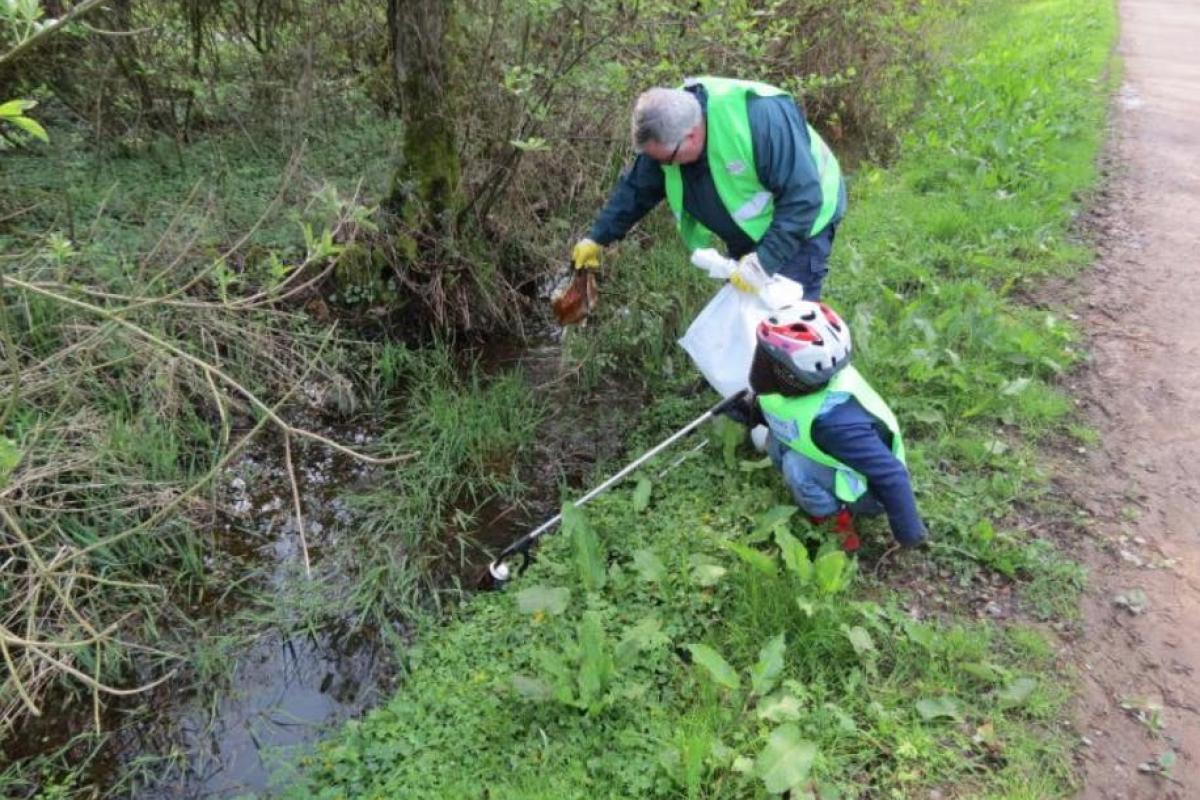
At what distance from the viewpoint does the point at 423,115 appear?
4.98m

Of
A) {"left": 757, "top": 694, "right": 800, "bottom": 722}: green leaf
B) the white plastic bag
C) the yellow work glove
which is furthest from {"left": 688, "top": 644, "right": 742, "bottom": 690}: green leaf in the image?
the yellow work glove

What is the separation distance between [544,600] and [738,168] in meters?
1.95

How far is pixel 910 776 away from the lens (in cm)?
254

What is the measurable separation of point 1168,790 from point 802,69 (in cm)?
668

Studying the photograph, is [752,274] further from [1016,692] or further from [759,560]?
[1016,692]

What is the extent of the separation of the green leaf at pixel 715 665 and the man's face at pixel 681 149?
75.3 inches

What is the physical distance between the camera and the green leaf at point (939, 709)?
2680mm

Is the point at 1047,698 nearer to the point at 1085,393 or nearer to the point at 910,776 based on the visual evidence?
the point at 910,776

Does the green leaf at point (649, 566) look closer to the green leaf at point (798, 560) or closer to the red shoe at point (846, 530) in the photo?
the green leaf at point (798, 560)

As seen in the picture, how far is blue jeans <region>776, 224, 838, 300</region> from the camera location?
12.3 feet

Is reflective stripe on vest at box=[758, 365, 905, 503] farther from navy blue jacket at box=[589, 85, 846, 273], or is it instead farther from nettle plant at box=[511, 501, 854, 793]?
navy blue jacket at box=[589, 85, 846, 273]

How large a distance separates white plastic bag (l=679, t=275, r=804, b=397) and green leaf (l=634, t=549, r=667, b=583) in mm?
905

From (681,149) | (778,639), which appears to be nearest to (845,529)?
(778,639)

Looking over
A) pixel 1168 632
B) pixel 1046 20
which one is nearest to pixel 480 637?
pixel 1168 632
